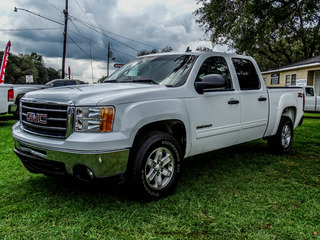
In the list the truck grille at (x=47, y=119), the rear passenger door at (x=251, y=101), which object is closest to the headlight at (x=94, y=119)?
the truck grille at (x=47, y=119)

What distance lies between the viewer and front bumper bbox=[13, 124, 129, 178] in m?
3.00

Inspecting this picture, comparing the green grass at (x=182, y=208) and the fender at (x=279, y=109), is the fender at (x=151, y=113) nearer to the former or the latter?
the green grass at (x=182, y=208)

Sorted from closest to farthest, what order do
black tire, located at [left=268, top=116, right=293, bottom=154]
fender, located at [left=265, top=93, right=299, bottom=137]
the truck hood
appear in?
the truck hood → fender, located at [left=265, top=93, right=299, bottom=137] → black tire, located at [left=268, top=116, right=293, bottom=154]

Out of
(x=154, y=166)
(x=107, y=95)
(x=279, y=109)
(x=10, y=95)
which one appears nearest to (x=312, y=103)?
(x=279, y=109)

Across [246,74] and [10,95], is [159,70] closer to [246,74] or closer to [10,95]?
[246,74]

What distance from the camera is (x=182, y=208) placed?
3.36 m

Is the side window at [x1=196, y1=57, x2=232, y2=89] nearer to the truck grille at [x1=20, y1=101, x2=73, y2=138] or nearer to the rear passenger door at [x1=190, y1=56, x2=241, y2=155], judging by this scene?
the rear passenger door at [x1=190, y1=56, x2=241, y2=155]

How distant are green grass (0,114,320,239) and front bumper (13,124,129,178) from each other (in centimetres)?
27

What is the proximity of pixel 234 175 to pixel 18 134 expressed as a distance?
3.11 m

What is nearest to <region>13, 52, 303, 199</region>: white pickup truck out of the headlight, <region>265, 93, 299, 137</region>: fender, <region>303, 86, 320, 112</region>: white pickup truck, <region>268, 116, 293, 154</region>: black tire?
the headlight

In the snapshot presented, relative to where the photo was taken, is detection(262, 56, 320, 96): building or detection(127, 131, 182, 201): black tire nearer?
detection(127, 131, 182, 201): black tire

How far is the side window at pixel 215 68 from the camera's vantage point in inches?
171

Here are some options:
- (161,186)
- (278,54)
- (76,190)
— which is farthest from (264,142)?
(278,54)

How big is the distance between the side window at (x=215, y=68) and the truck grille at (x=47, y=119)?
1907mm
